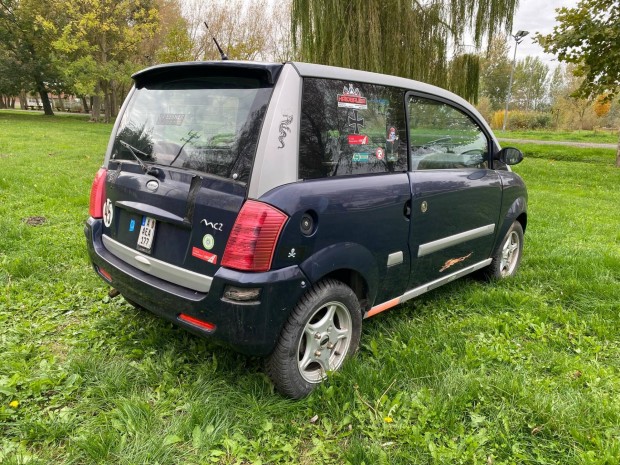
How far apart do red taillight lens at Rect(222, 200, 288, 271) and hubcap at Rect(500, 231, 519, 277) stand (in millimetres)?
2938

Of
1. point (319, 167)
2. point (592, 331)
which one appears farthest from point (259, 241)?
point (592, 331)

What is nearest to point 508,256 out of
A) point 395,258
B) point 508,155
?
point 508,155

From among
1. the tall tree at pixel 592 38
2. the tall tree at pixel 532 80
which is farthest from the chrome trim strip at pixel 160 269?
the tall tree at pixel 532 80

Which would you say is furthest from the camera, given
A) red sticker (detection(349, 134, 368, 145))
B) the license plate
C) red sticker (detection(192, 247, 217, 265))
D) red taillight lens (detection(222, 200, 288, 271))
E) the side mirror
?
the side mirror

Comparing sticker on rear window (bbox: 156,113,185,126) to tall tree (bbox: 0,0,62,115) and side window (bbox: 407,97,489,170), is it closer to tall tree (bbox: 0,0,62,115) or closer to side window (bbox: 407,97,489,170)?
side window (bbox: 407,97,489,170)

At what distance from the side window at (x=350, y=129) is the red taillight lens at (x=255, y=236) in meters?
0.32

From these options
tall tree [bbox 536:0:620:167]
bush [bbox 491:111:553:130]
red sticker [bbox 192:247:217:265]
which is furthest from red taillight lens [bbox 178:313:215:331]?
bush [bbox 491:111:553:130]

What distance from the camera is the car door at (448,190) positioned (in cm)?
308

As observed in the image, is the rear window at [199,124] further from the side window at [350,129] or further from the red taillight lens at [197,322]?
the red taillight lens at [197,322]

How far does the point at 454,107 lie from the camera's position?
11.9 feet

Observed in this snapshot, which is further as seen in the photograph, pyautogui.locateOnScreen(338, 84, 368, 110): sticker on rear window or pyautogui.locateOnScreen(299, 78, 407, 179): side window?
pyautogui.locateOnScreen(338, 84, 368, 110): sticker on rear window

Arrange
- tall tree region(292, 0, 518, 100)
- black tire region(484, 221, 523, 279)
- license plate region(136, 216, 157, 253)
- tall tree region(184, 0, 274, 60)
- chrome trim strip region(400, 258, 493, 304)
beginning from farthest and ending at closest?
tall tree region(184, 0, 274, 60) → tall tree region(292, 0, 518, 100) → black tire region(484, 221, 523, 279) → chrome trim strip region(400, 258, 493, 304) → license plate region(136, 216, 157, 253)

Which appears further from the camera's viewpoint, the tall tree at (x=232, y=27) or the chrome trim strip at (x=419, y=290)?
the tall tree at (x=232, y=27)

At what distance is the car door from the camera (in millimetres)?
3082
